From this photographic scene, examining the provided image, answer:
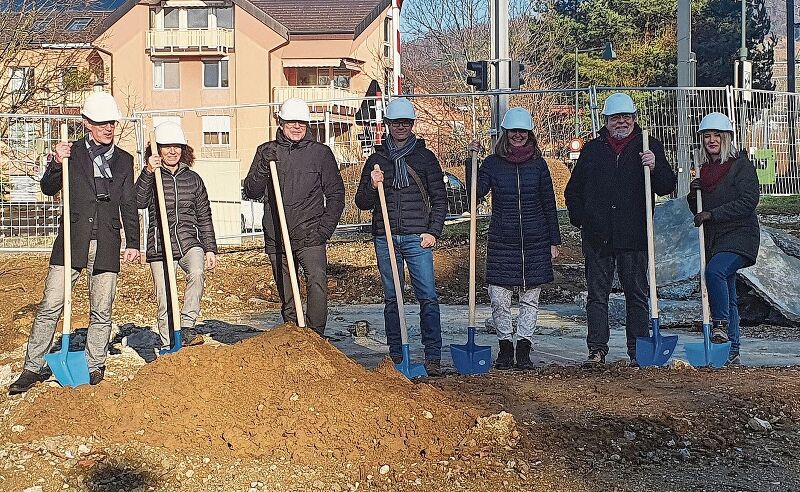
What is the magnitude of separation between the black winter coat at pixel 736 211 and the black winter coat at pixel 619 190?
494 millimetres

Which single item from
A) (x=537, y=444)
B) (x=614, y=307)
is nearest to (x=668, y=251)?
(x=614, y=307)

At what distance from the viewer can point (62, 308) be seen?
24.1 ft

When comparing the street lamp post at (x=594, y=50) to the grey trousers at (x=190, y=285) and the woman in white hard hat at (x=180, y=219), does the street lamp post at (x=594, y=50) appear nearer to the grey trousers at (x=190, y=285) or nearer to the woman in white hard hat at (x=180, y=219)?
the woman in white hard hat at (x=180, y=219)

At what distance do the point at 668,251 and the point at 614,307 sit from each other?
3.91 ft

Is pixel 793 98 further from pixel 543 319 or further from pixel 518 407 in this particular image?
pixel 518 407

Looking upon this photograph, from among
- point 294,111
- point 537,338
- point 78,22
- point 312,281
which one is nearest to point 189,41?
point 78,22

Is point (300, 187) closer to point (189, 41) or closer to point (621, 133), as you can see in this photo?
point (621, 133)

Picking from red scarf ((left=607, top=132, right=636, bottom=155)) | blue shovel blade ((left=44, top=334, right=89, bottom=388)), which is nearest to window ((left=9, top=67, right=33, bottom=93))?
blue shovel blade ((left=44, top=334, right=89, bottom=388))

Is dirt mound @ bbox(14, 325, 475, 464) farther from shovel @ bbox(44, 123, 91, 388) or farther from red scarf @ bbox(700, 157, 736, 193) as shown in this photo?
red scarf @ bbox(700, 157, 736, 193)

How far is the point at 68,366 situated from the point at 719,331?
15.7 feet

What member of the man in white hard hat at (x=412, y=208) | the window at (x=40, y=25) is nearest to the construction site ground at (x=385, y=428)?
the man in white hard hat at (x=412, y=208)

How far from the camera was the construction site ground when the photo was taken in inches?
206

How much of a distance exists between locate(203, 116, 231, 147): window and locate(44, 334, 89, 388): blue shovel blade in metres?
→ 9.10

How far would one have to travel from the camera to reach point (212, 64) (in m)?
48.9
